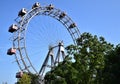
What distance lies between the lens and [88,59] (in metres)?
32.3

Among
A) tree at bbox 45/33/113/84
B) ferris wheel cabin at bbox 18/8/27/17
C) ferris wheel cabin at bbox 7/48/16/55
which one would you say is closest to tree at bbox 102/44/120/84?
tree at bbox 45/33/113/84

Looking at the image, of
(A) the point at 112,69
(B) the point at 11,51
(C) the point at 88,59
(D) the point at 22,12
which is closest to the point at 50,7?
(D) the point at 22,12

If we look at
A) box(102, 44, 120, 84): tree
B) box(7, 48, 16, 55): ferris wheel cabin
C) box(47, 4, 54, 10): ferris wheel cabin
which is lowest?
box(102, 44, 120, 84): tree

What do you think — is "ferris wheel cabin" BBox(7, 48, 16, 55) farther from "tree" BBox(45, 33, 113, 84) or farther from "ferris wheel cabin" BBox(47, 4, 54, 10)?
"tree" BBox(45, 33, 113, 84)

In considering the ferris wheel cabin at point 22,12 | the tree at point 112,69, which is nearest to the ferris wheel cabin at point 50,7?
the ferris wheel cabin at point 22,12

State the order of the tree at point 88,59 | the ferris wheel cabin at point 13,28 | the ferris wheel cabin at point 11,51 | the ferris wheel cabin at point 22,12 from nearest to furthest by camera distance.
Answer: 1. the tree at point 88,59
2. the ferris wheel cabin at point 11,51
3. the ferris wheel cabin at point 13,28
4. the ferris wheel cabin at point 22,12

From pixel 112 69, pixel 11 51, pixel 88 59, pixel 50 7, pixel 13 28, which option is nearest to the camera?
pixel 112 69

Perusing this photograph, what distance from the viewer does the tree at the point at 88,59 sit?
31688 millimetres

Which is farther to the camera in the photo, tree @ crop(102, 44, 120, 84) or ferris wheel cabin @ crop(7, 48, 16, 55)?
ferris wheel cabin @ crop(7, 48, 16, 55)

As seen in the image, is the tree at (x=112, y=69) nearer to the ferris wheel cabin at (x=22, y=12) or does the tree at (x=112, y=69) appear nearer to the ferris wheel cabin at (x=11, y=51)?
the ferris wheel cabin at (x=11, y=51)

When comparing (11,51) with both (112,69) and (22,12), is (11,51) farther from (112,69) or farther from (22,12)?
(112,69)

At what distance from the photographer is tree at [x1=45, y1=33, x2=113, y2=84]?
31.7m

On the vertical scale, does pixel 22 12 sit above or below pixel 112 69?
above

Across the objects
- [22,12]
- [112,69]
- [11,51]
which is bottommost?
[112,69]
